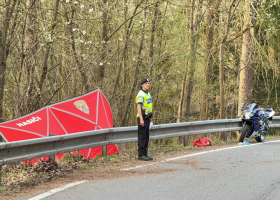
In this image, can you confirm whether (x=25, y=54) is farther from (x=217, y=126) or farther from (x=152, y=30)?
(x=152, y=30)

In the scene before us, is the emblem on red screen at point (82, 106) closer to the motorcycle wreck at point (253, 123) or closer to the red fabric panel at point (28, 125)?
the red fabric panel at point (28, 125)

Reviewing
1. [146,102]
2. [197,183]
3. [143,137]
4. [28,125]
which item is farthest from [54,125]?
[197,183]

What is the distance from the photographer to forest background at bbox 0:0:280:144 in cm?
1252

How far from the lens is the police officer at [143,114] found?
9117 mm

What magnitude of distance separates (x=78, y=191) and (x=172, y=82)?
16.4 metres

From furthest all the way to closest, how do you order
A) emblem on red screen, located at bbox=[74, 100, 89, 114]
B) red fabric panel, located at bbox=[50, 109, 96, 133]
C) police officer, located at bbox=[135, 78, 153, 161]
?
emblem on red screen, located at bbox=[74, 100, 89, 114]
red fabric panel, located at bbox=[50, 109, 96, 133]
police officer, located at bbox=[135, 78, 153, 161]

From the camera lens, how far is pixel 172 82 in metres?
22.3

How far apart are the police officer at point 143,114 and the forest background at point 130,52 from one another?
3.44 metres

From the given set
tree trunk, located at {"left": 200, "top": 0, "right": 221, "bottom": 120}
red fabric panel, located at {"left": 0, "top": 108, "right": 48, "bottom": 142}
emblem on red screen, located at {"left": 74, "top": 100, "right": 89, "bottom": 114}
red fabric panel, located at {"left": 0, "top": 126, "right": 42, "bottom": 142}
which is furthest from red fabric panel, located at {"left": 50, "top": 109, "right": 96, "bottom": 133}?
tree trunk, located at {"left": 200, "top": 0, "right": 221, "bottom": 120}

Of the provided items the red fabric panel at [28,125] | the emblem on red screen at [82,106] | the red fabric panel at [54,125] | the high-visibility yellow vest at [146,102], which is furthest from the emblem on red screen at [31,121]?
the high-visibility yellow vest at [146,102]

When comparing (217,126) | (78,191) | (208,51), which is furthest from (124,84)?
(78,191)

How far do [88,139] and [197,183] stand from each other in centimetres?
293

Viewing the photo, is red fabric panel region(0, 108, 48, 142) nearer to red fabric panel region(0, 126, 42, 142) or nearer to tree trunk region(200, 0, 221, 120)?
red fabric panel region(0, 126, 42, 142)

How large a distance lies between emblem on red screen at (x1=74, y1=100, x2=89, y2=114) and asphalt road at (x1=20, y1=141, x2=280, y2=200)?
122 inches
